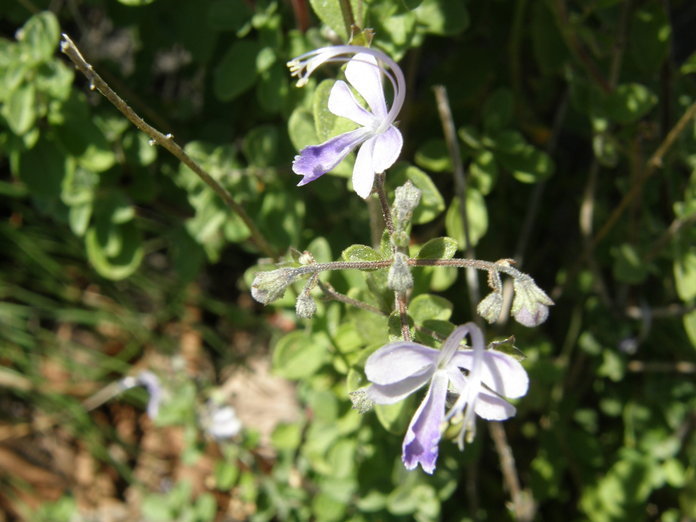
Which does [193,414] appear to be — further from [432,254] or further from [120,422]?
[432,254]

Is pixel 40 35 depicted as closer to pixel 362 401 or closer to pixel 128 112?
pixel 128 112

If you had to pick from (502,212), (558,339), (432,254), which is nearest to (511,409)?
(432,254)

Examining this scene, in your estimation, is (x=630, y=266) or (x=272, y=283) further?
(x=630, y=266)

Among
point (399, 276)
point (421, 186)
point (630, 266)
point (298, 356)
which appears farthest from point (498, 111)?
point (399, 276)

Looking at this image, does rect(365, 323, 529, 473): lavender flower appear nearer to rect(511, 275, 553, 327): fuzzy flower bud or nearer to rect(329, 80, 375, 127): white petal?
rect(511, 275, 553, 327): fuzzy flower bud

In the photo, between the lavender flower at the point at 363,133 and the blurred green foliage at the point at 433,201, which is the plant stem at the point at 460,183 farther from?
the lavender flower at the point at 363,133

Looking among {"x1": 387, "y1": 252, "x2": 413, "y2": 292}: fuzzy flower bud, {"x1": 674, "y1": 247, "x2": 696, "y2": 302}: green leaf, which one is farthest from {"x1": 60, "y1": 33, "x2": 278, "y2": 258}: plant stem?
{"x1": 674, "y1": 247, "x2": 696, "y2": 302}: green leaf
